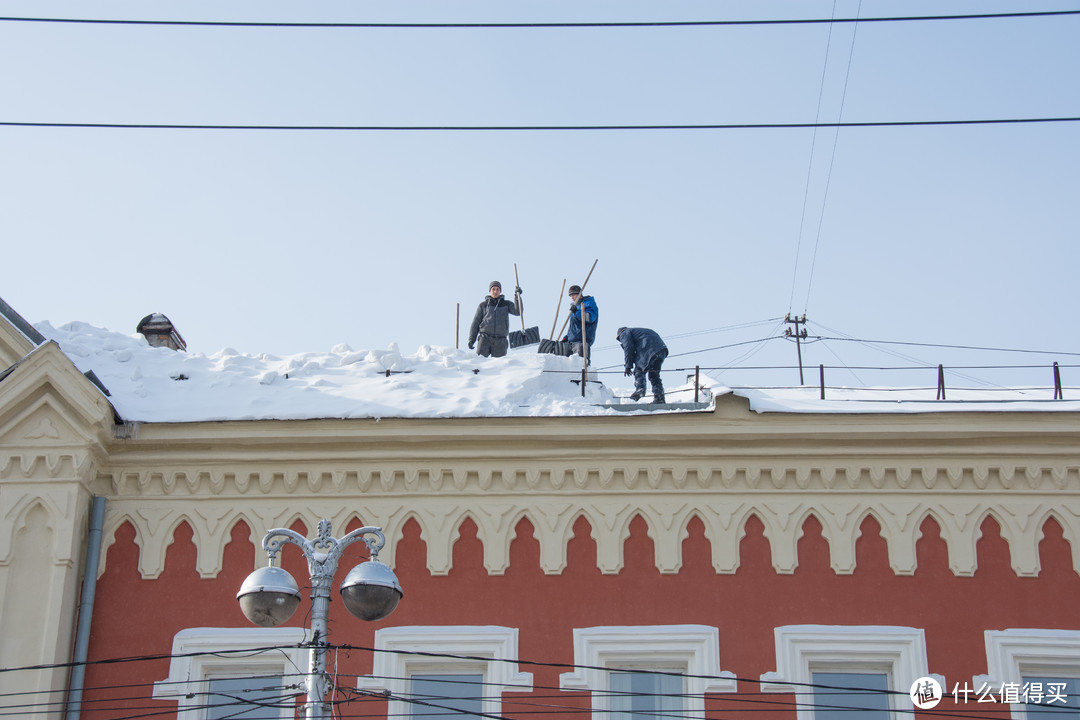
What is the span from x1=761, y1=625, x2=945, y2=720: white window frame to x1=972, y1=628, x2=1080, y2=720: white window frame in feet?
1.35

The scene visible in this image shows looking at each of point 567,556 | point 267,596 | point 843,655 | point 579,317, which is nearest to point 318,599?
point 267,596

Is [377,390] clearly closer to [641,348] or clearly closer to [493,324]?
[641,348]

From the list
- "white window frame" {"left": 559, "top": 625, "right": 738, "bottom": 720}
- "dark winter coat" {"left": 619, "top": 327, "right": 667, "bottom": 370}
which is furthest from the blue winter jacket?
"white window frame" {"left": 559, "top": 625, "right": 738, "bottom": 720}

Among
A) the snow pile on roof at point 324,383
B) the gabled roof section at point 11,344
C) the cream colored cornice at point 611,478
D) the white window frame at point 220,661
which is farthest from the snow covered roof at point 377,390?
the white window frame at point 220,661

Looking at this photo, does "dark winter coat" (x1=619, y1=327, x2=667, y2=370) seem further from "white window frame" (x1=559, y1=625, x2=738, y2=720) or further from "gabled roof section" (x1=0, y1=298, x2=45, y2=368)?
"gabled roof section" (x1=0, y1=298, x2=45, y2=368)

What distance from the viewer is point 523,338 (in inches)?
724

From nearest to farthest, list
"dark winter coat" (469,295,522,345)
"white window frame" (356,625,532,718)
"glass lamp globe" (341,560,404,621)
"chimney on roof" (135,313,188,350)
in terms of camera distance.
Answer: "glass lamp globe" (341,560,404,621)
"white window frame" (356,625,532,718)
"chimney on roof" (135,313,188,350)
"dark winter coat" (469,295,522,345)

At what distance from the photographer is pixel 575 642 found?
11141 millimetres

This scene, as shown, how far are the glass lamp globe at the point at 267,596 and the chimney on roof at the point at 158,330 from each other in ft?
27.3

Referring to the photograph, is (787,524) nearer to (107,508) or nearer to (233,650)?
(233,650)

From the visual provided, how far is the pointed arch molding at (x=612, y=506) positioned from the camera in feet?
37.4

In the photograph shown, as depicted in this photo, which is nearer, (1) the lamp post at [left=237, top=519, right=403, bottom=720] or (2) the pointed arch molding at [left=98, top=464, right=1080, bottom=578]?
(1) the lamp post at [left=237, top=519, right=403, bottom=720]

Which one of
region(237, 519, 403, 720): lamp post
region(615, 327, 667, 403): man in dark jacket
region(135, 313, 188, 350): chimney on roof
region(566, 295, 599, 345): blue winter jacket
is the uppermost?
region(566, 295, 599, 345): blue winter jacket

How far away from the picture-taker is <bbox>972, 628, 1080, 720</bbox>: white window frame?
430 inches
